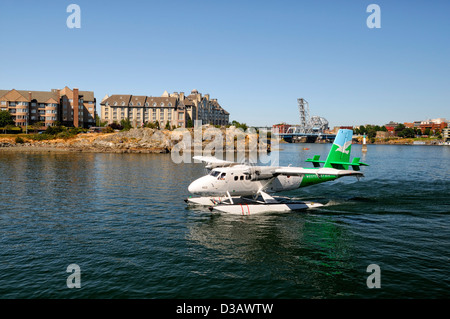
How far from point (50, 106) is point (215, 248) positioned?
14306 cm

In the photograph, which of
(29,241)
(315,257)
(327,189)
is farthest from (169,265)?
(327,189)

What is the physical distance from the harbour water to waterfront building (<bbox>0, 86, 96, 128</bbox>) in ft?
378

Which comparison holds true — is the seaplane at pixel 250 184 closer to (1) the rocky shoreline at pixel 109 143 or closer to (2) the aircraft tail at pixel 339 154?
(2) the aircraft tail at pixel 339 154

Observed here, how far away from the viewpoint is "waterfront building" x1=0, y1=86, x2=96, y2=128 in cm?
13262

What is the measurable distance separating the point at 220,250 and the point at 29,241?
13998 millimetres

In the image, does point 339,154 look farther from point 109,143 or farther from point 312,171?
point 109,143

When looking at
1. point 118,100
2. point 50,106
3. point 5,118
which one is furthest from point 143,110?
point 5,118

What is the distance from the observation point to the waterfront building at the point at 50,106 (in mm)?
132625

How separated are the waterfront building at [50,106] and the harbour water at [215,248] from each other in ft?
378

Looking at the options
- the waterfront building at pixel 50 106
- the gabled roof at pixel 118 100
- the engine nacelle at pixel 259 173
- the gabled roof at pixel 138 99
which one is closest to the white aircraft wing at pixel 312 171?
the engine nacelle at pixel 259 173

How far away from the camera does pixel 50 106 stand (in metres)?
137

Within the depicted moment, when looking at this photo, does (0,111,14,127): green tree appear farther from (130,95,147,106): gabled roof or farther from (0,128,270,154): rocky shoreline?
(130,95,147,106): gabled roof
